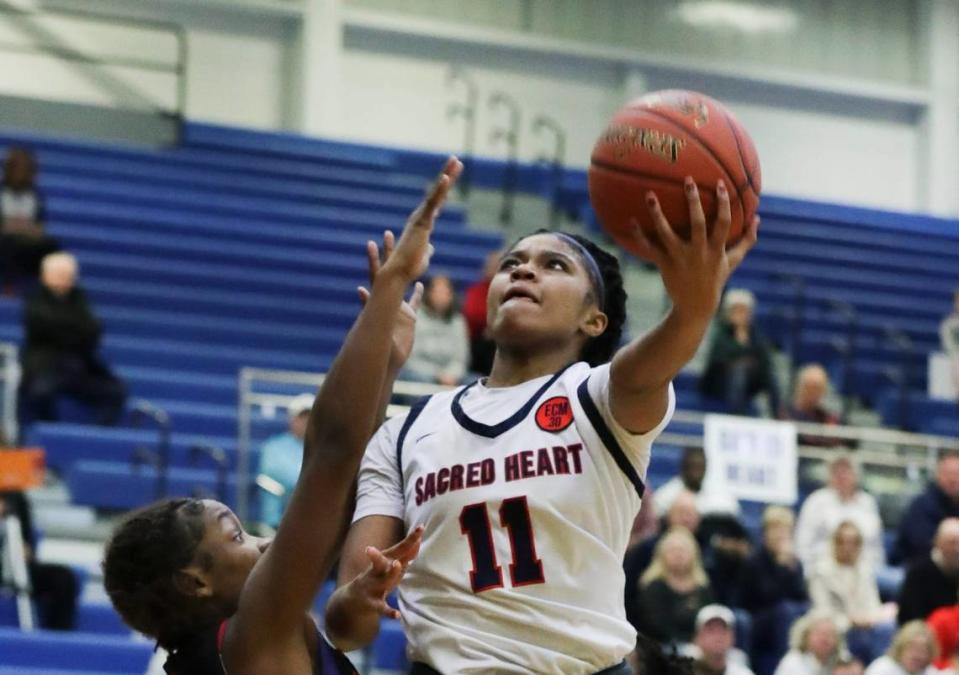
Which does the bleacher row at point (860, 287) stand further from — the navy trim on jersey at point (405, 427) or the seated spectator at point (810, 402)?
the navy trim on jersey at point (405, 427)

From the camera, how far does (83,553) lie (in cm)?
966

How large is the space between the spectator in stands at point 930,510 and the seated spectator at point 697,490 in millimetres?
1113

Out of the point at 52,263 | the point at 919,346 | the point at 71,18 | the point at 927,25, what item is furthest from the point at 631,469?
the point at 927,25

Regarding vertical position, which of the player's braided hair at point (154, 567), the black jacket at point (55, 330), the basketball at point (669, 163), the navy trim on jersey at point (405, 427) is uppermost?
the basketball at point (669, 163)

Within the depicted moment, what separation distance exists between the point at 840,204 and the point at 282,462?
1016 cm

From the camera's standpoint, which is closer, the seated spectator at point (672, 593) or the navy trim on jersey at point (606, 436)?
the navy trim on jersey at point (606, 436)

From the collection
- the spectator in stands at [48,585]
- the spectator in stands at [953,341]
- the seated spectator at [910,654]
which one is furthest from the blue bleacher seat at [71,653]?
the spectator in stands at [953,341]

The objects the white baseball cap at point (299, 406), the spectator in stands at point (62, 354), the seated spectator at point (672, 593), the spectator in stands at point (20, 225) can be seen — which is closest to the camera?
the seated spectator at point (672, 593)

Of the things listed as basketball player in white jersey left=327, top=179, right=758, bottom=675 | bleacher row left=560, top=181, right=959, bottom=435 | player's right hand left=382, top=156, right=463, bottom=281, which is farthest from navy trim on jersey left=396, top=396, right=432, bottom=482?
bleacher row left=560, top=181, right=959, bottom=435

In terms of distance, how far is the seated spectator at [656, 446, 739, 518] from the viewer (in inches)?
400

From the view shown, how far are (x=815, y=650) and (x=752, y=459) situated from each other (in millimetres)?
2090

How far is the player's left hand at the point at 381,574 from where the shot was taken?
308 cm

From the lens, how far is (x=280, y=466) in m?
9.49

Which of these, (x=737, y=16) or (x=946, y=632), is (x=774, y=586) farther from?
(x=737, y=16)
